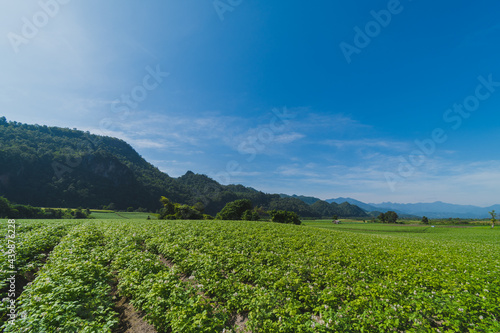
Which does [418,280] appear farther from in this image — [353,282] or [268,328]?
[268,328]

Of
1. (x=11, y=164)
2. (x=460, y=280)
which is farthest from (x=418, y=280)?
(x=11, y=164)

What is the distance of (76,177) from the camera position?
95.3m

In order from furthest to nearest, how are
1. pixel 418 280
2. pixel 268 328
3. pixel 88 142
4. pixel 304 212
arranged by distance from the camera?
pixel 304 212, pixel 88 142, pixel 418 280, pixel 268 328

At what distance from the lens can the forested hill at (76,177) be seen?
81.3 metres

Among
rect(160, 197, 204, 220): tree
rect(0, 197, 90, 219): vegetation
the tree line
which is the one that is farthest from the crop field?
rect(0, 197, 90, 219): vegetation

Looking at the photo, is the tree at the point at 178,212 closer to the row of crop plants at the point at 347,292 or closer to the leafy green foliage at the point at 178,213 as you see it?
the leafy green foliage at the point at 178,213

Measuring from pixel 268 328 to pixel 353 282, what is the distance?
472 cm

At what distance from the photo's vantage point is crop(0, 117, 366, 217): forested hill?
81.3 m

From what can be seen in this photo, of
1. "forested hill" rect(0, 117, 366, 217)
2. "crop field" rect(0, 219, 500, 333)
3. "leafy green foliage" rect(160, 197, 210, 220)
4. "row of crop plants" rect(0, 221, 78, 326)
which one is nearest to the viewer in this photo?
"crop field" rect(0, 219, 500, 333)

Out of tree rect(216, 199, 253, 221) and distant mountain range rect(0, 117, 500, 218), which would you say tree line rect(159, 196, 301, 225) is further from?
distant mountain range rect(0, 117, 500, 218)

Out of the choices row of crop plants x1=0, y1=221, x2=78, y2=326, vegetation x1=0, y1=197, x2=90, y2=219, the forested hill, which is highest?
the forested hill

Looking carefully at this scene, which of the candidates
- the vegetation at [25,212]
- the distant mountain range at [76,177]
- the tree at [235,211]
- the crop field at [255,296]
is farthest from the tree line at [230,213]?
the distant mountain range at [76,177]

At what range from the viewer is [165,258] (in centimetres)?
1129

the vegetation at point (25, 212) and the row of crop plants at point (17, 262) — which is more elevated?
the row of crop plants at point (17, 262)
